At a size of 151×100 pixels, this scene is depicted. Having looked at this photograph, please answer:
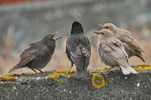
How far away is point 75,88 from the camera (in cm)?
337

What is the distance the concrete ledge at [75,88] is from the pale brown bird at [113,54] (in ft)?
0.47

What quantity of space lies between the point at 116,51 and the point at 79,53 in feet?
1.63

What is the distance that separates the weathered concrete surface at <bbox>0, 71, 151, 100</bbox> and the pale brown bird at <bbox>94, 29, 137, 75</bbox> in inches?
7.2

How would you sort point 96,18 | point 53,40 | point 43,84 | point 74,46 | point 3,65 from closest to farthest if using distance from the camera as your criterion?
point 43,84
point 74,46
point 53,40
point 3,65
point 96,18

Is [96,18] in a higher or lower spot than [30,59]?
higher

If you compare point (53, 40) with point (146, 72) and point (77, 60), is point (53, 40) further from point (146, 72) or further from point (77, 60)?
point (146, 72)

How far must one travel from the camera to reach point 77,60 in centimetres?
343

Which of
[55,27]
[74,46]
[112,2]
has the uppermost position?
[112,2]

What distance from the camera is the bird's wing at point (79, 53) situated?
3.41m

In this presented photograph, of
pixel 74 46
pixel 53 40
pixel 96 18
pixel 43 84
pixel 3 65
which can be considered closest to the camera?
pixel 43 84

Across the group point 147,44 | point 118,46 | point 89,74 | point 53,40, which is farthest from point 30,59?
point 147,44

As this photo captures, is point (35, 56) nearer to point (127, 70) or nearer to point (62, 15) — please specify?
point (127, 70)

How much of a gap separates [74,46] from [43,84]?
25.0 inches

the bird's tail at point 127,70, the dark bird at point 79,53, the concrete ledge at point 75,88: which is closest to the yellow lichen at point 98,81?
the concrete ledge at point 75,88
